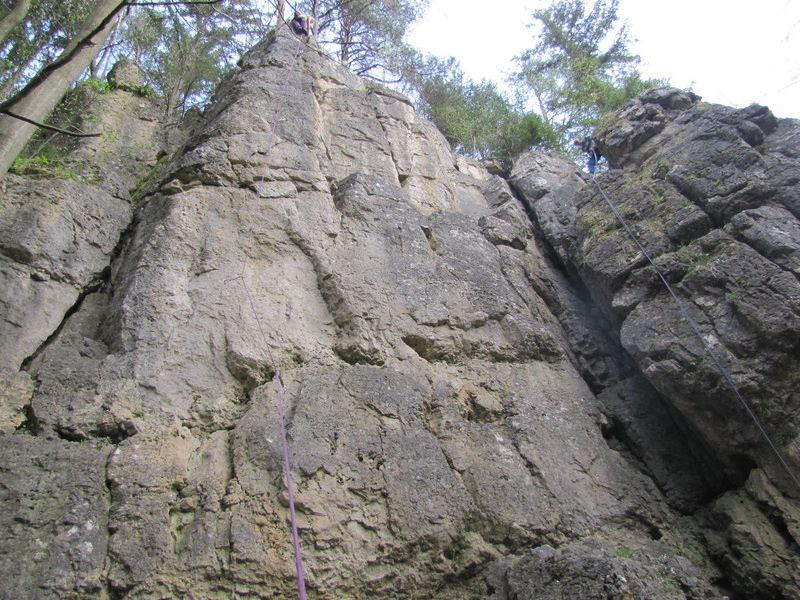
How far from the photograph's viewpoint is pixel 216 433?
567 cm

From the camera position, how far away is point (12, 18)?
16.4 feet

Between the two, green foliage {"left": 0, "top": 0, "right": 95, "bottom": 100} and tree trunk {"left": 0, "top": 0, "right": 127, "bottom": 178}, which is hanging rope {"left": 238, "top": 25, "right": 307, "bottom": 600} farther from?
green foliage {"left": 0, "top": 0, "right": 95, "bottom": 100}

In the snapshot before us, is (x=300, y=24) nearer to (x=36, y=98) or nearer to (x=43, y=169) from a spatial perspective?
(x=43, y=169)

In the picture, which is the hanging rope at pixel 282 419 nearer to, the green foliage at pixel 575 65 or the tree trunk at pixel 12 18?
the tree trunk at pixel 12 18

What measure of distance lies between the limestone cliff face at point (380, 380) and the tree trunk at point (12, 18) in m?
2.59

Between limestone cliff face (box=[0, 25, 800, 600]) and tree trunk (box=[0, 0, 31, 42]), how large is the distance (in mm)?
2591

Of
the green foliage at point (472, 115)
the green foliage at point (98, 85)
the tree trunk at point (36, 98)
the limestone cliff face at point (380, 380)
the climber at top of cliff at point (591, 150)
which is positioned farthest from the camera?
the green foliage at point (472, 115)

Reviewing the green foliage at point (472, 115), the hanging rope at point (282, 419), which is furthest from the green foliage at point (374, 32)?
the hanging rope at point (282, 419)

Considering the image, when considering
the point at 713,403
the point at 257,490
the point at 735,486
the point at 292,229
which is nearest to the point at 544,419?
the point at 713,403

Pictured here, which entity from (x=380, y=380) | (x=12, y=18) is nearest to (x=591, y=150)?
(x=380, y=380)

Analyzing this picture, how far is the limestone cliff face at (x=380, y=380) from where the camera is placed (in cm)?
475

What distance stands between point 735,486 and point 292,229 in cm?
710

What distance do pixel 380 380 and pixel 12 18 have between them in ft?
17.4

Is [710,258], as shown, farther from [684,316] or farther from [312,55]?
[312,55]
